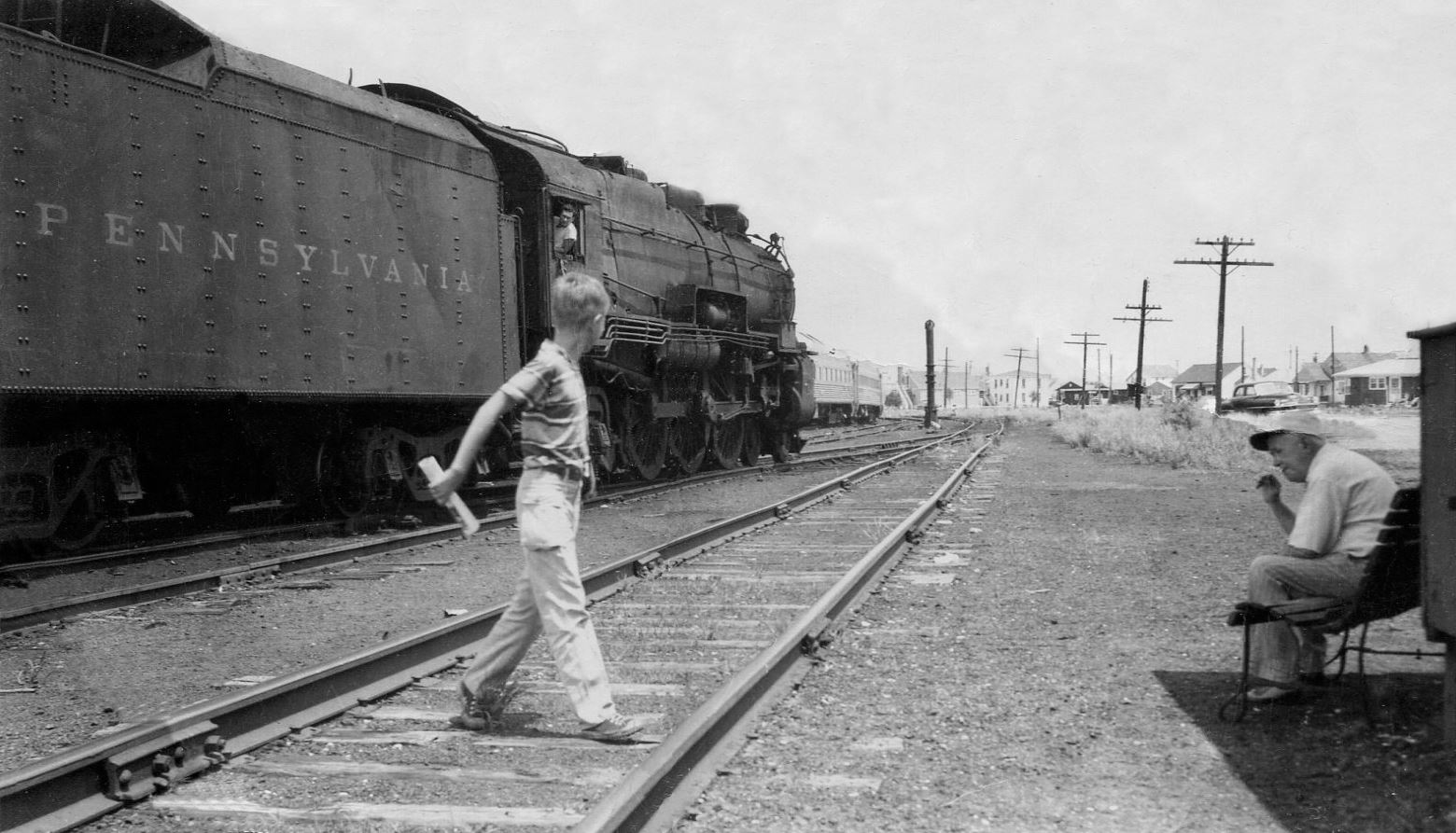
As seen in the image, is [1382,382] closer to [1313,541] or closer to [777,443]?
[777,443]

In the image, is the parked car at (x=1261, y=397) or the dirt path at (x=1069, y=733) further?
the parked car at (x=1261, y=397)

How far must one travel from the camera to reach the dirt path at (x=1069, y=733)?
342cm

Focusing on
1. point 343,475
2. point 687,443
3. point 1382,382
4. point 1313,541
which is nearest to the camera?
point 1313,541

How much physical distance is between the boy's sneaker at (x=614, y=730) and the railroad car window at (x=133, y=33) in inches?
217

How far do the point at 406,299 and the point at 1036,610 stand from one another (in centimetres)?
570

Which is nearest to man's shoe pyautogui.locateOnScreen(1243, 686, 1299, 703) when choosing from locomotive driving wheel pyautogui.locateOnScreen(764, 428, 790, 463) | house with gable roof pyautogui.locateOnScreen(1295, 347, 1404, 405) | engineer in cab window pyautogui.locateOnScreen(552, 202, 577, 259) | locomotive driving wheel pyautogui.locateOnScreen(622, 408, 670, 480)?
engineer in cab window pyautogui.locateOnScreen(552, 202, 577, 259)

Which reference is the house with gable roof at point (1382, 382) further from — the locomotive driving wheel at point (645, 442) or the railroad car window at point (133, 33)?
the railroad car window at point (133, 33)

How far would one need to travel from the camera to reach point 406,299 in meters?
9.82

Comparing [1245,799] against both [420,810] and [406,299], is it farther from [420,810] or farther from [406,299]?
[406,299]

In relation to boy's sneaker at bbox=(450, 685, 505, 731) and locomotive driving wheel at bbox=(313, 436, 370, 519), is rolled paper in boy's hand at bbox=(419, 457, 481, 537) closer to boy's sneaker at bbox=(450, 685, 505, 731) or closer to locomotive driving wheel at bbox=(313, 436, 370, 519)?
boy's sneaker at bbox=(450, 685, 505, 731)

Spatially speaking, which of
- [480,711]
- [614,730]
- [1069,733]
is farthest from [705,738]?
[1069,733]

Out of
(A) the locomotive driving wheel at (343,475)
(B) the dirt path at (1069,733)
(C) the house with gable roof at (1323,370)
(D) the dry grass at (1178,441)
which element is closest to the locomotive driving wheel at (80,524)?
(A) the locomotive driving wheel at (343,475)

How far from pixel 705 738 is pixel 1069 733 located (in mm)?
1321

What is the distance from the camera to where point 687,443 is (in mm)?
16734
